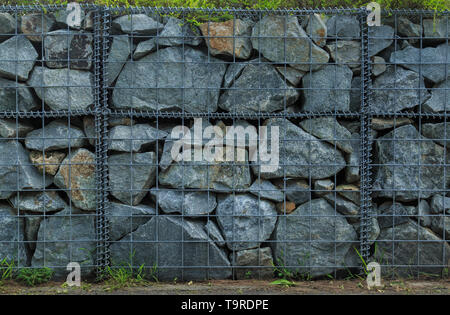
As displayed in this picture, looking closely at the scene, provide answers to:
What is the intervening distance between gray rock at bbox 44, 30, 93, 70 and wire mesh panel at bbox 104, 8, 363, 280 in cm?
19

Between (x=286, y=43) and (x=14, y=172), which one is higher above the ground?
(x=286, y=43)

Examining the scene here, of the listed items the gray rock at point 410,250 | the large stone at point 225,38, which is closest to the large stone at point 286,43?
the large stone at point 225,38

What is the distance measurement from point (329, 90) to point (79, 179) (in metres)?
2.28

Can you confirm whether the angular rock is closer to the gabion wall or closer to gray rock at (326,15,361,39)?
the gabion wall

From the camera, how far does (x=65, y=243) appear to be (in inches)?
144

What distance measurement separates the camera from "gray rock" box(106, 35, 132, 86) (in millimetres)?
3680

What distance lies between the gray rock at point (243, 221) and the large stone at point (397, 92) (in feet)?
4.43

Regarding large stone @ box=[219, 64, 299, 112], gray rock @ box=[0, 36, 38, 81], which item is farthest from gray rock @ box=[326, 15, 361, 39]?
gray rock @ box=[0, 36, 38, 81]

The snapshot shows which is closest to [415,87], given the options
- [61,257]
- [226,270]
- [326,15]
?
[326,15]

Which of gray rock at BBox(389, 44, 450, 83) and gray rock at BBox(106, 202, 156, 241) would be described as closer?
gray rock at BBox(106, 202, 156, 241)

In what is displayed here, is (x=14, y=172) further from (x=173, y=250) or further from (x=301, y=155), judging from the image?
(x=301, y=155)

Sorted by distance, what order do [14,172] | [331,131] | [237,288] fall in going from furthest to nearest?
[331,131], [14,172], [237,288]

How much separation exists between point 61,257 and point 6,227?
1.73 ft

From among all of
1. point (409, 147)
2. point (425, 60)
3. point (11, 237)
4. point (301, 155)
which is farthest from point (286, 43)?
point (11, 237)
